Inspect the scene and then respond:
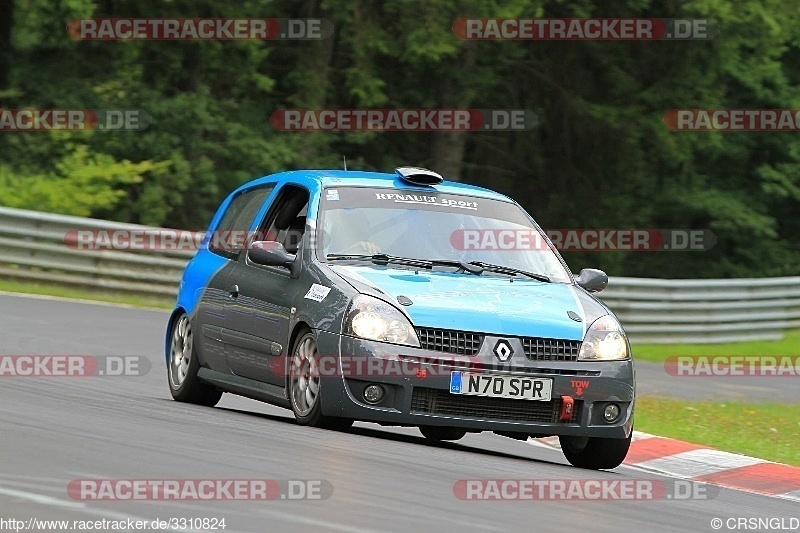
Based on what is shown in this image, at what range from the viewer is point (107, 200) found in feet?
86.4

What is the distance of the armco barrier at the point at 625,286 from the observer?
22.3 meters

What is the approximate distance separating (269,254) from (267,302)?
381 mm

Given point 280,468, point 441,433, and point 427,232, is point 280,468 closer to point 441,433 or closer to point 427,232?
point 441,433

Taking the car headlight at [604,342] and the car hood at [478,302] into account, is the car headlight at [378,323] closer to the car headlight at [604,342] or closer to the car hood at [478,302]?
the car hood at [478,302]

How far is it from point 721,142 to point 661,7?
3341 millimetres

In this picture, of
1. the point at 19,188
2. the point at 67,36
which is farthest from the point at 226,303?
the point at 67,36

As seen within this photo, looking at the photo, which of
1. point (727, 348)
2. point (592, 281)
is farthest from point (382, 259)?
point (727, 348)

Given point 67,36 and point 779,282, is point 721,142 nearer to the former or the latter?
point 779,282

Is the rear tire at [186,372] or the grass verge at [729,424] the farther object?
the grass verge at [729,424]

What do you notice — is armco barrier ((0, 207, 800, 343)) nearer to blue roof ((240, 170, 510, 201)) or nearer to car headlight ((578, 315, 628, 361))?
blue roof ((240, 170, 510, 201))

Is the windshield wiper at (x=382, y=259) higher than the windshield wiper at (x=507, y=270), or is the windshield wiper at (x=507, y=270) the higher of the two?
the windshield wiper at (x=382, y=259)

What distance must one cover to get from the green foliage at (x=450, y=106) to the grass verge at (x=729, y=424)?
11.6m

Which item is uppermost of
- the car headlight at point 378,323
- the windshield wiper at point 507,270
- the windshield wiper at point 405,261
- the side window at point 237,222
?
the side window at point 237,222

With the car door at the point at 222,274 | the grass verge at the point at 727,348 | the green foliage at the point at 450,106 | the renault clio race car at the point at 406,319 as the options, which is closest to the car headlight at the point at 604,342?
the renault clio race car at the point at 406,319
